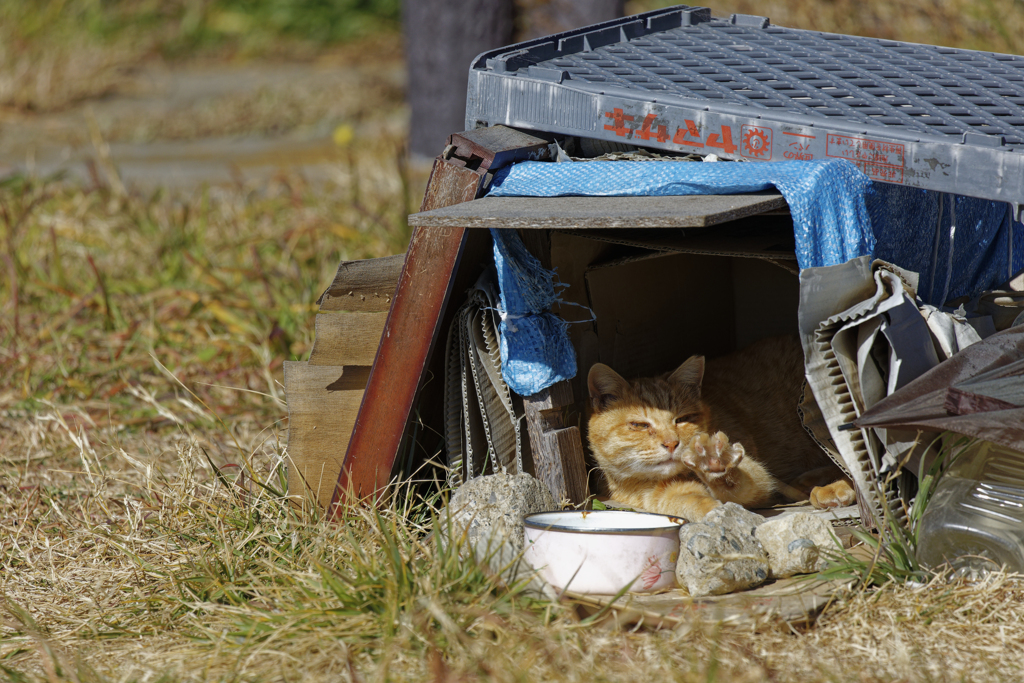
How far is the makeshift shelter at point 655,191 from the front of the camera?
2152 mm

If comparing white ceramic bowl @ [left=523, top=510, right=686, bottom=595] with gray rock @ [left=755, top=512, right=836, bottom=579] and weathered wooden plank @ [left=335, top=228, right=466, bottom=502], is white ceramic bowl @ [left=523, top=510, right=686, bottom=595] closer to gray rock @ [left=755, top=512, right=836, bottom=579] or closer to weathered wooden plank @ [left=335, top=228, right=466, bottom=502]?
gray rock @ [left=755, top=512, right=836, bottom=579]

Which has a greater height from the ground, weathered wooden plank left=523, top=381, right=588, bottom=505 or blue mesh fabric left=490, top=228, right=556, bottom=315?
blue mesh fabric left=490, top=228, right=556, bottom=315

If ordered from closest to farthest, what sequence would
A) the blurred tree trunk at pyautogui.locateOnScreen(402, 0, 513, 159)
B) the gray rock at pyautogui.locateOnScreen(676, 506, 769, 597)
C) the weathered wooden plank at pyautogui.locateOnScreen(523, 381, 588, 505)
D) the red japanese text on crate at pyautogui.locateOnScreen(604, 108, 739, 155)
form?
the gray rock at pyautogui.locateOnScreen(676, 506, 769, 597) < the red japanese text on crate at pyautogui.locateOnScreen(604, 108, 739, 155) < the weathered wooden plank at pyautogui.locateOnScreen(523, 381, 588, 505) < the blurred tree trunk at pyautogui.locateOnScreen(402, 0, 513, 159)

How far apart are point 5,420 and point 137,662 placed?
6.87 feet

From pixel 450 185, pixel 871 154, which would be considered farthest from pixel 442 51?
pixel 871 154

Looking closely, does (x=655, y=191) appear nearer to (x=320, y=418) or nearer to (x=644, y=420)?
(x=644, y=420)

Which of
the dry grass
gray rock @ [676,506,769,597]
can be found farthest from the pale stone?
the dry grass

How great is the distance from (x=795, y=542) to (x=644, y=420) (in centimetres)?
68

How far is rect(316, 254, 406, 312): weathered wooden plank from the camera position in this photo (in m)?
2.60

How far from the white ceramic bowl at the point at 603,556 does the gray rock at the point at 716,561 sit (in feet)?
0.13

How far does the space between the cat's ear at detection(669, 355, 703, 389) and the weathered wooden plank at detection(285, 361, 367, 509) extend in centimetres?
95

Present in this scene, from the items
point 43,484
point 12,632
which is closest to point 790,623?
point 12,632

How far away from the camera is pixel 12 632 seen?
221 cm

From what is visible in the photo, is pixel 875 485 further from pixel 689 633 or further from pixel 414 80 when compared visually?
pixel 414 80
